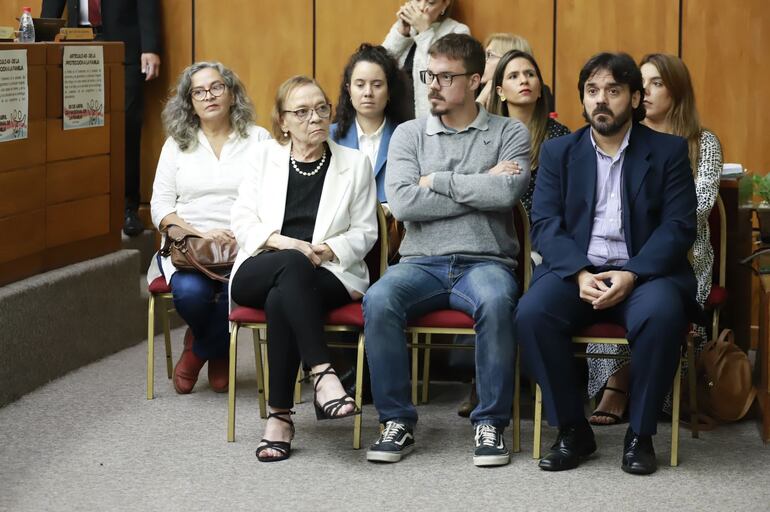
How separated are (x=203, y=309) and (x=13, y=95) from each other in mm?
1135

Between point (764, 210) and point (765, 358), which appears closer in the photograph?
point (765, 358)

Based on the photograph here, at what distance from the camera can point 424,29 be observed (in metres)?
5.81

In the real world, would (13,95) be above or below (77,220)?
above

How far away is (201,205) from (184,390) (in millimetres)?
761

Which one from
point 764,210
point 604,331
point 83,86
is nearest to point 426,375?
point 604,331

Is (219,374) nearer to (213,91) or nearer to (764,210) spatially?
(213,91)

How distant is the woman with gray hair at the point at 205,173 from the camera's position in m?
4.66

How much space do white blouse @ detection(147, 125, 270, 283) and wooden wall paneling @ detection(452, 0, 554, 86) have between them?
179 cm

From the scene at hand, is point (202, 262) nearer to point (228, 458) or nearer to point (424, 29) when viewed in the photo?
point (228, 458)

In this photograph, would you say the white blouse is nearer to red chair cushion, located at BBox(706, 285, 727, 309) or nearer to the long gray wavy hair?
the long gray wavy hair

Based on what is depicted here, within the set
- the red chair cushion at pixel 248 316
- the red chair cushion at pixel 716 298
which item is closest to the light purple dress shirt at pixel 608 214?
the red chair cushion at pixel 716 298

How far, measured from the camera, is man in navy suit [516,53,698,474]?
366cm

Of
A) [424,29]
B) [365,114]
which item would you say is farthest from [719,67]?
[365,114]

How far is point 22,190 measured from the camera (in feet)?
15.4
